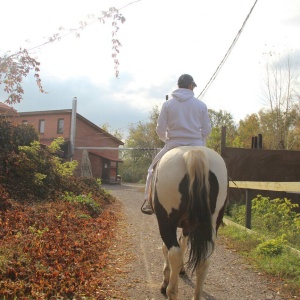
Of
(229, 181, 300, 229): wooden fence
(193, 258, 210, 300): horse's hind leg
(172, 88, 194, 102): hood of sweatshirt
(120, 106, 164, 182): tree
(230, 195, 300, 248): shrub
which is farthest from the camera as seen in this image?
(120, 106, 164, 182): tree

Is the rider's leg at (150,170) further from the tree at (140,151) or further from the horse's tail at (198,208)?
the tree at (140,151)

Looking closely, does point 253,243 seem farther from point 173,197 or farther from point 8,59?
point 8,59

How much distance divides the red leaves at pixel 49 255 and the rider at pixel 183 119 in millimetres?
1476

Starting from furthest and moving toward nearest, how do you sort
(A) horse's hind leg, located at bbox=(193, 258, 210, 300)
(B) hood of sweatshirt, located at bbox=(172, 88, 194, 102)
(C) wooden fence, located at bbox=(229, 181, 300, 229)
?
(C) wooden fence, located at bbox=(229, 181, 300, 229) → (B) hood of sweatshirt, located at bbox=(172, 88, 194, 102) → (A) horse's hind leg, located at bbox=(193, 258, 210, 300)

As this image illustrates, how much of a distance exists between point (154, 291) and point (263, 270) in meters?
1.82

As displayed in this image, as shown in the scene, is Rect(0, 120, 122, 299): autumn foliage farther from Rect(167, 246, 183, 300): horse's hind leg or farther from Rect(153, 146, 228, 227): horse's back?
Rect(153, 146, 228, 227): horse's back

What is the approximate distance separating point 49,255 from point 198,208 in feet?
8.46

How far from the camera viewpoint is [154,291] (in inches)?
172

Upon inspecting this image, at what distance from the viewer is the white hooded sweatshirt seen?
4340mm

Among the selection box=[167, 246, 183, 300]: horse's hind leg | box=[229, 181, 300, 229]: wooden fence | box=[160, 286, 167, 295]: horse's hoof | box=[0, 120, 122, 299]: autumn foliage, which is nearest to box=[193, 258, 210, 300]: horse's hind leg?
box=[167, 246, 183, 300]: horse's hind leg

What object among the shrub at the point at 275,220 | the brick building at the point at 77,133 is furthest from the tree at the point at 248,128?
the shrub at the point at 275,220

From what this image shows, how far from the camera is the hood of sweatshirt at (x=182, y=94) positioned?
4.38 metres

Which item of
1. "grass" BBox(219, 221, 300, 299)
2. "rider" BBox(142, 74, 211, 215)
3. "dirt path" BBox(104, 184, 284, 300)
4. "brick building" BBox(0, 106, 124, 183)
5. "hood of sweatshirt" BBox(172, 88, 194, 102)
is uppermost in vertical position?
"brick building" BBox(0, 106, 124, 183)

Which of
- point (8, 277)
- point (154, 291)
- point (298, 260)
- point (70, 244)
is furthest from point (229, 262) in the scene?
point (8, 277)
